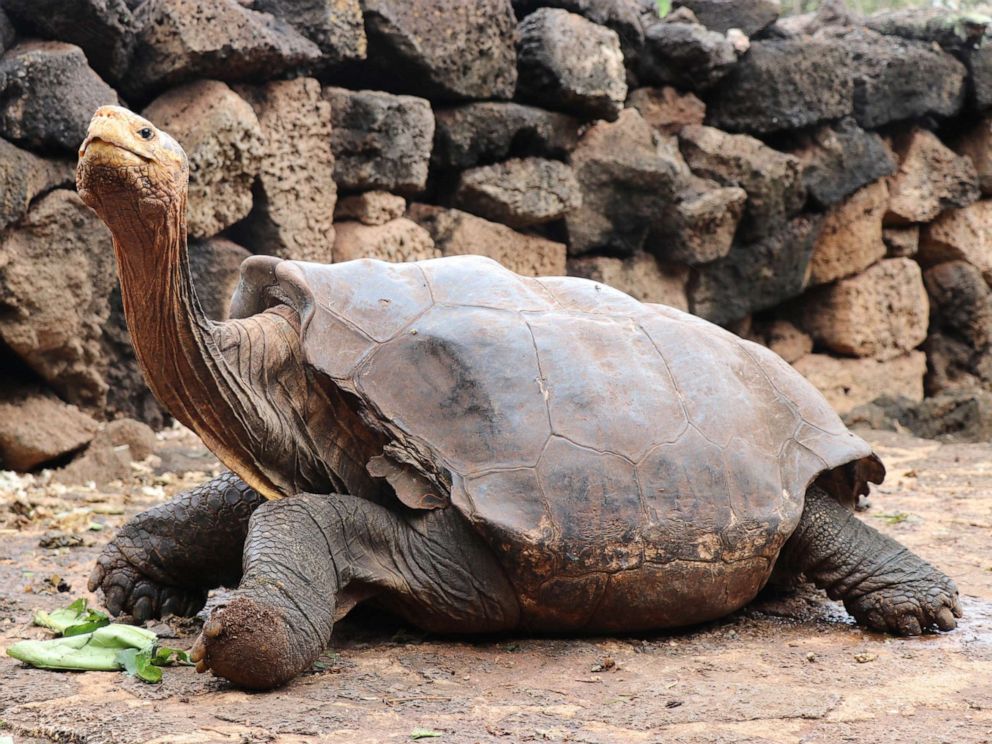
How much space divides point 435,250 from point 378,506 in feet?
12.6

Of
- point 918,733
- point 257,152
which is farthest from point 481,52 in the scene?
point 918,733

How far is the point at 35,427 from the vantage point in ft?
17.2

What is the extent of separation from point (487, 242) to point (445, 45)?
1157 millimetres

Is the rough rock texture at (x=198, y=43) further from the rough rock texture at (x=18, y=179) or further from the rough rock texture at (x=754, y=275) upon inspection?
the rough rock texture at (x=754, y=275)

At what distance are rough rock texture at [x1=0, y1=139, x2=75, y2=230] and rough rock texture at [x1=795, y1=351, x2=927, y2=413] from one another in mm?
5438

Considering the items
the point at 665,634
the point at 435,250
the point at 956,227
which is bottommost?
the point at 665,634

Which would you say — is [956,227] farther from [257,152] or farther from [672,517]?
[672,517]

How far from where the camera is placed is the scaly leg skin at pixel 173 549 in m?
3.13

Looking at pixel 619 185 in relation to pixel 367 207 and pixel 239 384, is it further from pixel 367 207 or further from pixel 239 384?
pixel 239 384

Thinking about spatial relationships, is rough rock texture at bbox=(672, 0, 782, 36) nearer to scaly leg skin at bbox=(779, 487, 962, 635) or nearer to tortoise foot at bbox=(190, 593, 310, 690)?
scaly leg skin at bbox=(779, 487, 962, 635)

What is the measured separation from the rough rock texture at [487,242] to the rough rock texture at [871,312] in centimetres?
256

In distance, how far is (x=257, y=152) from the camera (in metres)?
5.62

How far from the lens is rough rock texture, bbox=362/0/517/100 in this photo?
6.14m

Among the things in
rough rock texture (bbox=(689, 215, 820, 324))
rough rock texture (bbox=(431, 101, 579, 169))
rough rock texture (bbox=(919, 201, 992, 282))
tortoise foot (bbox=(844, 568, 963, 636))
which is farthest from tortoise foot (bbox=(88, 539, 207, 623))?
rough rock texture (bbox=(919, 201, 992, 282))
